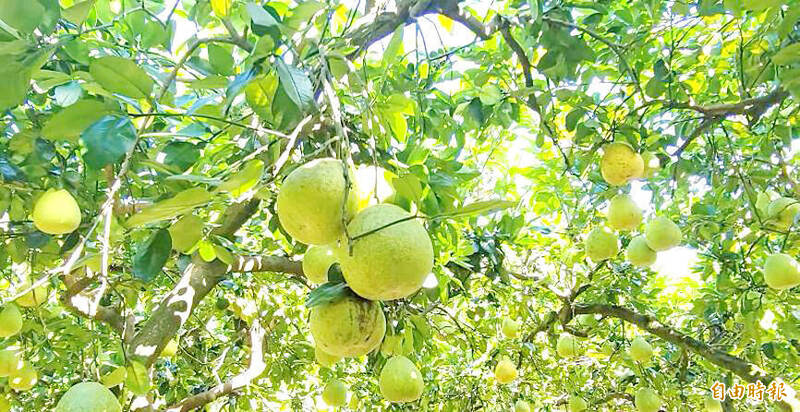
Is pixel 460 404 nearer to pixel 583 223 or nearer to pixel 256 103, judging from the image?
pixel 583 223

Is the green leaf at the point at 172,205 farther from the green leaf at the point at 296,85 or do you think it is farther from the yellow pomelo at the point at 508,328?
the yellow pomelo at the point at 508,328

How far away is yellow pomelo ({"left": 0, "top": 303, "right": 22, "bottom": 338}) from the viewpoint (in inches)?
73.3

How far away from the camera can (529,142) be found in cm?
357

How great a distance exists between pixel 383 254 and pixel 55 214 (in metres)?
1.06

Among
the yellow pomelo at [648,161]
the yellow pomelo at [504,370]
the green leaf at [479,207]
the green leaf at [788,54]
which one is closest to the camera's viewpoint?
the green leaf at [479,207]

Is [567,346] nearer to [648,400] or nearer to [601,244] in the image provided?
[648,400]

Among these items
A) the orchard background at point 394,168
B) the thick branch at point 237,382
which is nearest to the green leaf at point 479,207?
the orchard background at point 394,168

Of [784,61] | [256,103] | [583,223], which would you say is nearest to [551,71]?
[784,61]

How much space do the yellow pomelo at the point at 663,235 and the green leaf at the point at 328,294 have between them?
1845 millimetres

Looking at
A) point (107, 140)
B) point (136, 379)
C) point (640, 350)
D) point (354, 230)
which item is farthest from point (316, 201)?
point (640, 350)

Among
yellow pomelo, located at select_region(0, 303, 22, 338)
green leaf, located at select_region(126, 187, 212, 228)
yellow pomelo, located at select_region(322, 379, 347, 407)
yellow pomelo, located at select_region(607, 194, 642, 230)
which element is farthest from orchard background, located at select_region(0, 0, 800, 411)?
yellow pomelo, located at select_region(322, 379, 347, 407)

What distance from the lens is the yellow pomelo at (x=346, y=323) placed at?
3.26ft

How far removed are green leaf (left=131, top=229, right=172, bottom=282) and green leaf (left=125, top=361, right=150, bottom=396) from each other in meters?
0.40

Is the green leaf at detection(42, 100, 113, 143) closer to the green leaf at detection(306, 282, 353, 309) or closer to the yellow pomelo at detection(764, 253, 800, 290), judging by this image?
the green leaf at detection(306, 282, 353, 309)
